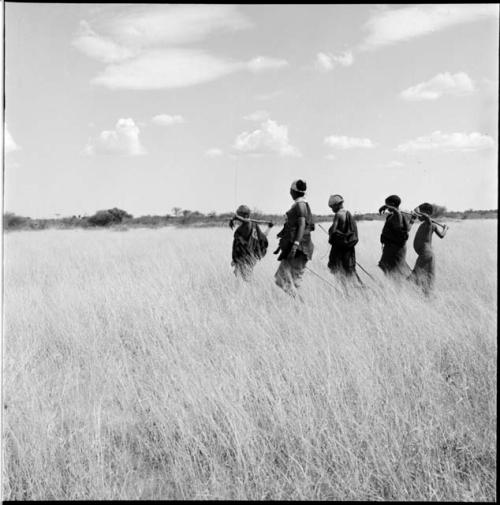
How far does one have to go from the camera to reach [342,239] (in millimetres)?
5953

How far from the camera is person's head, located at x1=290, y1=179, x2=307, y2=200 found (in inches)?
216

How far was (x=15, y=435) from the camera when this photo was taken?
9.33 ft

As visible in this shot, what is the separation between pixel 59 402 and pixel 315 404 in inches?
63.8

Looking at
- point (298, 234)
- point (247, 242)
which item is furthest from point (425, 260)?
point (247, 242)

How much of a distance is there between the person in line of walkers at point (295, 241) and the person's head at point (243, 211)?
89 centimetres

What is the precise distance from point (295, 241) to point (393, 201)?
140cm

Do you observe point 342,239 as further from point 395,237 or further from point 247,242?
point 247,242

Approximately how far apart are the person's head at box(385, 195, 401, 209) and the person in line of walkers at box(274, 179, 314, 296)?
1.05m

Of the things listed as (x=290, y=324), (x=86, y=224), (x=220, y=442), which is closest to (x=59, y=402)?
(x=220, y=442)

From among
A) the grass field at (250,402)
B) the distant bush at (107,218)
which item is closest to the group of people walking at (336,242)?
the grass field at (250,402)

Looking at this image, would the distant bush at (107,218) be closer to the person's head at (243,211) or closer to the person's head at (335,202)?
the person's head at (243,211)

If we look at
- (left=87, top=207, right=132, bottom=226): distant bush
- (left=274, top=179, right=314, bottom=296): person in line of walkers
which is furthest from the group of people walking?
(left=87, top=207, right=132, bottom=226): distant bush

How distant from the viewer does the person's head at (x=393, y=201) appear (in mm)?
5973

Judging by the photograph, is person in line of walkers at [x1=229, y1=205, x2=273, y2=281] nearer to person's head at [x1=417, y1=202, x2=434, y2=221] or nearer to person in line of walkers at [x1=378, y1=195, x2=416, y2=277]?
person in line of walkers at [x1=378, y1=195, x2=416, y2=277]
